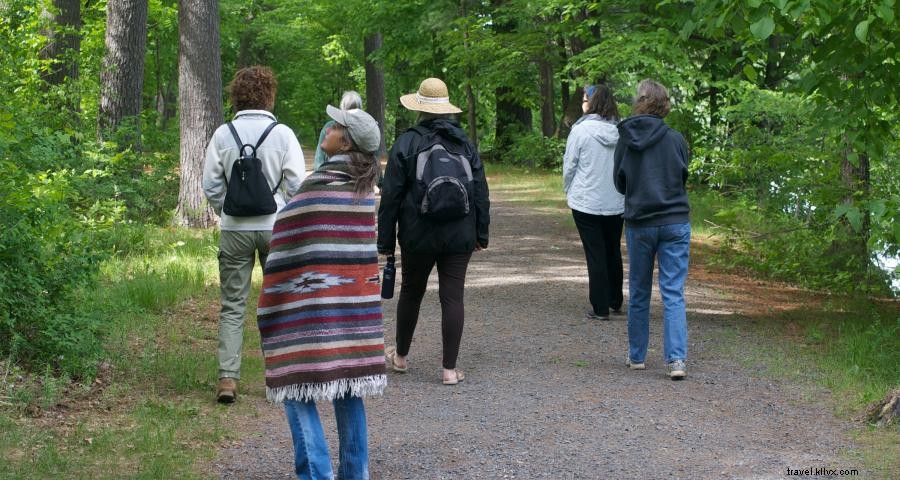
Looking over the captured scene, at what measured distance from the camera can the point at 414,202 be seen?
695cm

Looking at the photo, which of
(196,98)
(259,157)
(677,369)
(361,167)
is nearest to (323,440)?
(361,167)

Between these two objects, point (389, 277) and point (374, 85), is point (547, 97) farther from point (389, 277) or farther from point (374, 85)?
point (389, 277)

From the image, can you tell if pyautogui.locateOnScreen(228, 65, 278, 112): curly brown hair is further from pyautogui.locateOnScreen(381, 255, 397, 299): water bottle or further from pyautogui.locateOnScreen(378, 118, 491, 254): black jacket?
pyautogui.locateOnScreen(381, 255, 397, 299): water bottle

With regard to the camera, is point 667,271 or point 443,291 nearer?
point 443,291

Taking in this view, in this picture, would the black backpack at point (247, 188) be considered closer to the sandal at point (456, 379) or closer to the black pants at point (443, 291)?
the black pants at point (443, 291)

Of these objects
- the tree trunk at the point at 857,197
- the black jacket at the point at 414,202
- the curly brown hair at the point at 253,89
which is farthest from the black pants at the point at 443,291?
the tree trunk at the point at 857,197

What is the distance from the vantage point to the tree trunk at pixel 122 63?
1588 cm

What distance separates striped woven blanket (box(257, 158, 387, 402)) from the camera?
462 centimetres

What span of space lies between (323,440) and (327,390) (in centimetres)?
28

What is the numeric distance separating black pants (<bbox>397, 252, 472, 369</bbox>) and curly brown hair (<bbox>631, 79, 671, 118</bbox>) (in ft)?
5.68

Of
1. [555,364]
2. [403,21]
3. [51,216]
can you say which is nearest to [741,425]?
[555,364]

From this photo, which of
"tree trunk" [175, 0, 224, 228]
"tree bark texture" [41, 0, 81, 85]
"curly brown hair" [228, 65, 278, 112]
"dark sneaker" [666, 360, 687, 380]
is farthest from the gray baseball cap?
"tree bark texture" [41, 0, 81, 85]

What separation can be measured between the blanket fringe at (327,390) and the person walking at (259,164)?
6.63 feet

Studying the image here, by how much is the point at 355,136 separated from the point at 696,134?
1093 cm
